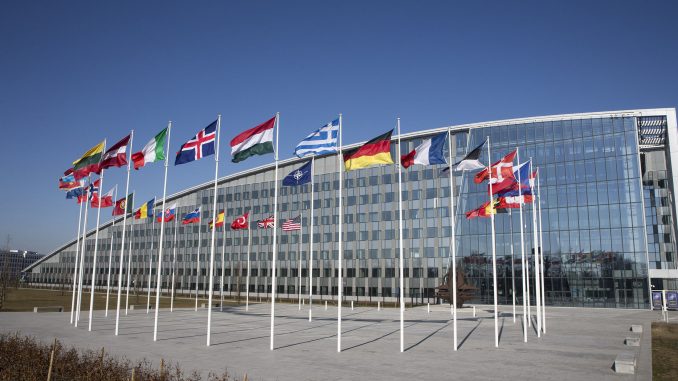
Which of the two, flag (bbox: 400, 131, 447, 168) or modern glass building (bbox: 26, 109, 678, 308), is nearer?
flag (bbox: 400, 131, 447, 168)

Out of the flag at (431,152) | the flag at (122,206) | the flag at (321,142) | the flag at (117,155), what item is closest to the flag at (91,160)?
the flag at (117,155)

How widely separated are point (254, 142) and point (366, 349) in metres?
12.5

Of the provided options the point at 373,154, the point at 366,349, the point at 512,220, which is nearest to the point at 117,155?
the point at 373,154

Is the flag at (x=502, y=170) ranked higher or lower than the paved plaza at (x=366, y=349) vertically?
higher

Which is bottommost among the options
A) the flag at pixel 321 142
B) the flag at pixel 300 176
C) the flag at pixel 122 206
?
the flag at pixel 122 206

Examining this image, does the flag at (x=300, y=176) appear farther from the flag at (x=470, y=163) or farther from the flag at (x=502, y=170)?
the flag at (x=502, y=170)

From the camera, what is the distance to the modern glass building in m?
72.9

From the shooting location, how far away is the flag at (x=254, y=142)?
2712 cm

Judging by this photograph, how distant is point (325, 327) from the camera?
39250 millimetres

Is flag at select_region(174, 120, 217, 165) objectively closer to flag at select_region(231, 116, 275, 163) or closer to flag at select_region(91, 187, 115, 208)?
flag at select_region(231, 116, 275, 163)

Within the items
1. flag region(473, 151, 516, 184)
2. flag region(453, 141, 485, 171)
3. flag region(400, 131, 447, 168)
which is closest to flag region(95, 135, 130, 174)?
flag region(400, 131, 447, 168)

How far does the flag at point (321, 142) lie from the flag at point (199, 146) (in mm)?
5279

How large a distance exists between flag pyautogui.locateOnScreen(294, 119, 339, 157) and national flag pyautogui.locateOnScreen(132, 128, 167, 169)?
963 cm

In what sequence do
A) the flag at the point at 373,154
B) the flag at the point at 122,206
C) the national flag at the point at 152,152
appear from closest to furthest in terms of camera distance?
1. the flag at the point at 373,154
2. the national flag at the point at 152,152
3. the flag at the point at 122,206
